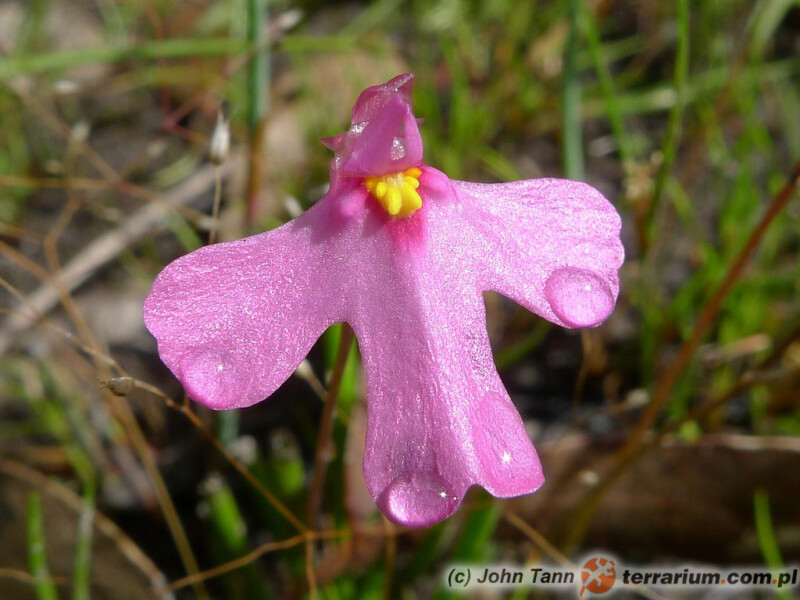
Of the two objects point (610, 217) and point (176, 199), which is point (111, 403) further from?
point (610, 217)

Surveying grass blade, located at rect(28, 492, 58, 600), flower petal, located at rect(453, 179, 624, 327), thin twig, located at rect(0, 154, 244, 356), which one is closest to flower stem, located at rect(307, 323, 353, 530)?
flower petal, located at rect(453, 179, 624, 327)

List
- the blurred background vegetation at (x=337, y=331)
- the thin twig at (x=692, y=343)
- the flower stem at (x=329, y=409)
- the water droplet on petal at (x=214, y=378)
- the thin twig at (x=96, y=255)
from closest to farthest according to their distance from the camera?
the water droplet on petal at (x=214, y=378) < the flower stem at (x=329, y=409) < the thin twig at (x=692, y=343) < the blurred background vegetation at (x=337, y=331) < the thin twig at (x=96, y=255)

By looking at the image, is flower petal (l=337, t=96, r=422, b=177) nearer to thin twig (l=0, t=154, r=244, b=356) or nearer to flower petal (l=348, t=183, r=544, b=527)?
flower petal (l=348, t=183, r=544, b=527)

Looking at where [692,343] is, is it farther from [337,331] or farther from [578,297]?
[337,331]

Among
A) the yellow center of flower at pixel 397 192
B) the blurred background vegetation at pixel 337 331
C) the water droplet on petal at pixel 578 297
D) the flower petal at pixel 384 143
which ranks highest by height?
the flower petal at pixel 384 143

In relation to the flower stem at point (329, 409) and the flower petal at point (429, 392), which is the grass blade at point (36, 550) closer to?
the flower stem at point (329, 409)

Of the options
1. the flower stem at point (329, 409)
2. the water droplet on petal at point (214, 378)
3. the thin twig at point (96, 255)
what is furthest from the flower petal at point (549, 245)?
the thin twig at point (96, 255)

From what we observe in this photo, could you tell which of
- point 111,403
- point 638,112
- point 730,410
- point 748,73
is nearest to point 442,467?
point 111,403
